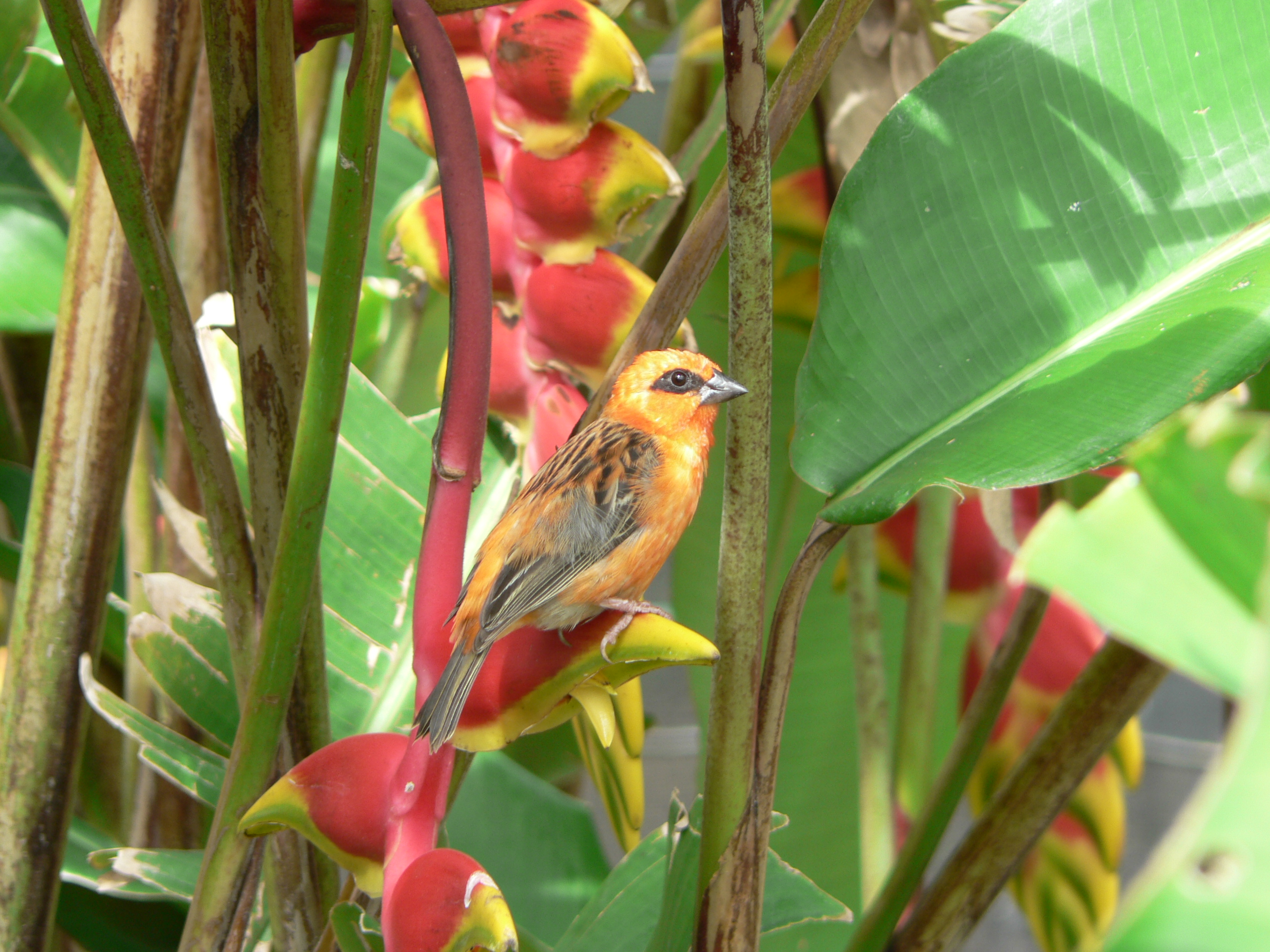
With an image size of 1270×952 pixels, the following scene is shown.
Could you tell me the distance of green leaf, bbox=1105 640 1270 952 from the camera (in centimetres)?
10

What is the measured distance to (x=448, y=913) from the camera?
23 centimetres

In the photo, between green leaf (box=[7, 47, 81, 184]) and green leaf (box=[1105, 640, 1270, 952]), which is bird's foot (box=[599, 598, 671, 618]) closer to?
green leaf (box=[1105, 640, 1270, 952])

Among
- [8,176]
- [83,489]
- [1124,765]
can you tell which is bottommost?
[1124,765]

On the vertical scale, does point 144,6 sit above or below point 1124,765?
above

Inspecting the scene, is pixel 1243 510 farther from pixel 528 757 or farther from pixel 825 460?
pixel 528 757

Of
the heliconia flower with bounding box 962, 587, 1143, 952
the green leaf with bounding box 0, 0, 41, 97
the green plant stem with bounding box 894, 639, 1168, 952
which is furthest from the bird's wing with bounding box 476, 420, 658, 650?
the green leaf with bounding box 0, 0, 41, 97

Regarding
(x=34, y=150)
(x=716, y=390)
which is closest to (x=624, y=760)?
(x=716, y=390)

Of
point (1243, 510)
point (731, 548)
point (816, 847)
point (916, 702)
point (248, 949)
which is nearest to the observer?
point (1243, 510)

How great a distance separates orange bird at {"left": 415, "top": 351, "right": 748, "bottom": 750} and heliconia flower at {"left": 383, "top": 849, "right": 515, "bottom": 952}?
72mm

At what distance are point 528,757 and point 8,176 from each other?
0.55 metres

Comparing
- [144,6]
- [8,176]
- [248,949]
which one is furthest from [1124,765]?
[8,176]

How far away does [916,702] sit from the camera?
0.57 metres

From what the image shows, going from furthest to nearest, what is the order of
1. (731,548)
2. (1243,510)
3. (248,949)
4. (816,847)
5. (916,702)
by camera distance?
(816,847) < (916,702) < (248,949) < (731,548) < (1243,510)

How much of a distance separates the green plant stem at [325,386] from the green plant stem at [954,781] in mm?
299
